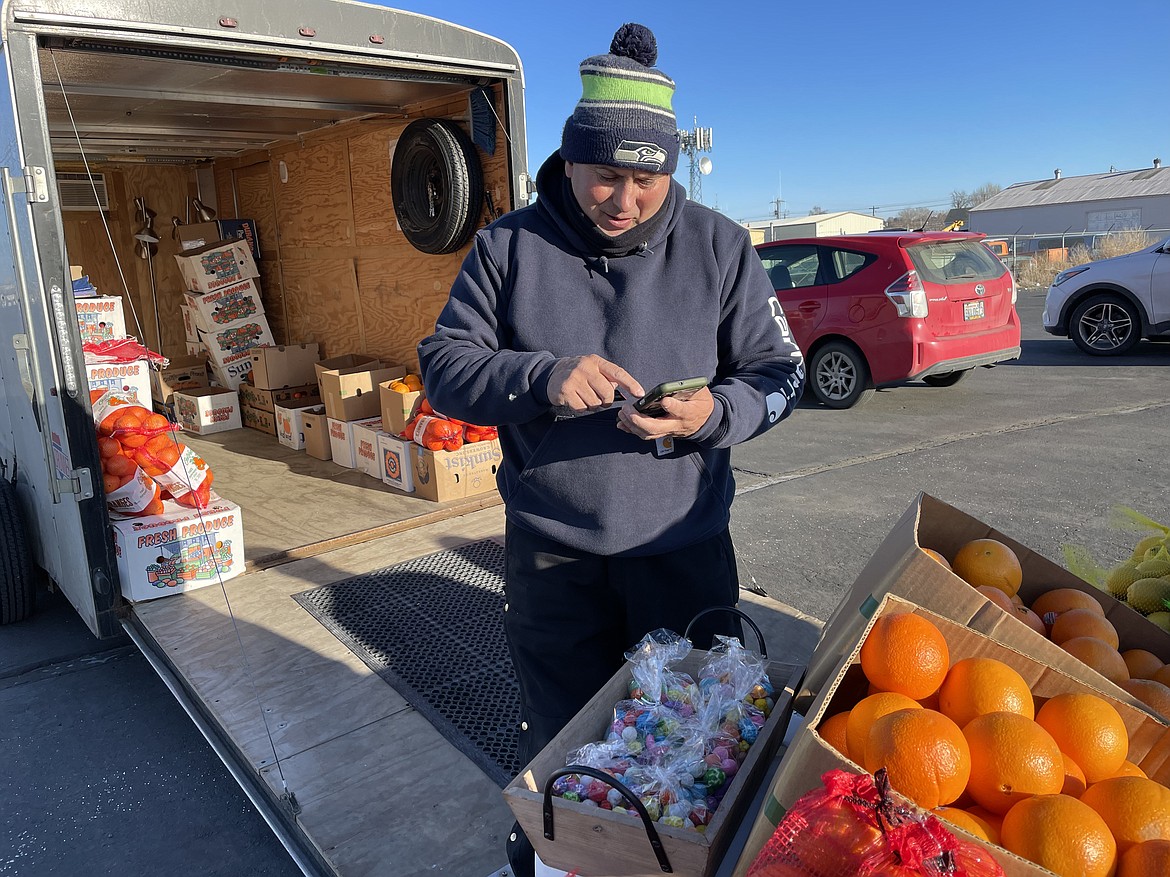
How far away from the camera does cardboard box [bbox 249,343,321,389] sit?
7367mm

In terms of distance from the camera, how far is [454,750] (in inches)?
114

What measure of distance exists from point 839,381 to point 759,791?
788 cm

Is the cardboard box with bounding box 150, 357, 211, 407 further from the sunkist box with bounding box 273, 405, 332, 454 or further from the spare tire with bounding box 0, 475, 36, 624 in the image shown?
the spare tire with bounding box 0, 475, 36, 624

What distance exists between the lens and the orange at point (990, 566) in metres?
1.80

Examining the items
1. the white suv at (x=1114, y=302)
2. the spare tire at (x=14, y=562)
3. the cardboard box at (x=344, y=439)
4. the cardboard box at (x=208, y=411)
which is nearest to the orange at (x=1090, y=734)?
the spare tire at (x=14, y=562)

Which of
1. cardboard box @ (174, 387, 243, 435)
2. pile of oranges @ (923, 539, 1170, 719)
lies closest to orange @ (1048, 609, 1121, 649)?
pile of oranges @ (923, 539, 1170, 719)

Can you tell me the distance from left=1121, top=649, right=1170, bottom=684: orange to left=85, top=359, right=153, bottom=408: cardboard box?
4949mm

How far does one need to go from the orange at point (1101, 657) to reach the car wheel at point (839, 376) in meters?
7.35

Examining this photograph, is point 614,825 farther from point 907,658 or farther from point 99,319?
point 99,319

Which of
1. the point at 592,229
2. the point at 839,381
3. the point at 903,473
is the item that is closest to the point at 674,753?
the point at 592,229

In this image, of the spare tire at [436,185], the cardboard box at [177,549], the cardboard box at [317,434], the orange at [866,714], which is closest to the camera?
the orange at [866,714]

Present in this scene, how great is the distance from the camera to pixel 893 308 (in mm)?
8188

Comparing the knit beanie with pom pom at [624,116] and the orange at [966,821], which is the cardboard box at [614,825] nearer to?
the orange at [966,821]

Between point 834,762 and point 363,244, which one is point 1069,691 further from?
point 363,244
